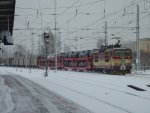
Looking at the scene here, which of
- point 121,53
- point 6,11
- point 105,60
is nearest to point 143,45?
point 105,60

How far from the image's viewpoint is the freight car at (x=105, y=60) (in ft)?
155

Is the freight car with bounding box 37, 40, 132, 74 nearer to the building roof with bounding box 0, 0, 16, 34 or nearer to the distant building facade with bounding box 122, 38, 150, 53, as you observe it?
the building roof with bounding box 0, 0, 16, 34

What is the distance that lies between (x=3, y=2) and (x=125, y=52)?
28.7m

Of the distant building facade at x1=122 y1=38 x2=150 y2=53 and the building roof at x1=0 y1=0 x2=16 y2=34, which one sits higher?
the distant building facade at x1=122 y1=38 x2=150 y2=53

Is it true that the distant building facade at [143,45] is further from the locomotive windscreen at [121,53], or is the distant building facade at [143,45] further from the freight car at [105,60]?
the locomotive windscreen at [121,53]

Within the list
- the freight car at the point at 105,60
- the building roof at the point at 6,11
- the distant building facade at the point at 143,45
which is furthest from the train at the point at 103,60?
the distant building facade at the point at 143,45

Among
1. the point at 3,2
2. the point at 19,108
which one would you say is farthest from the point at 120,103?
the point at 3,2

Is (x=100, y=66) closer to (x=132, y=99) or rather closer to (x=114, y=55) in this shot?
(x=114, y=55)

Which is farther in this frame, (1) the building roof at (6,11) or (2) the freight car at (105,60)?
(2) the freight car at (105,60)

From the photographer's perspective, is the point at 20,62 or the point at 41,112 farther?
the point at 20,62

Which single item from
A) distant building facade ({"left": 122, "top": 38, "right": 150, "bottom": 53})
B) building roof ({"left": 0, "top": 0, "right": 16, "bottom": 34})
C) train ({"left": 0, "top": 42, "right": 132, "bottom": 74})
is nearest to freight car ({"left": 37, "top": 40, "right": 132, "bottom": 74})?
train ({"left": 0, "top": 42, "right": 132, "bottom": 74})

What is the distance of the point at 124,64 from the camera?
1876 inches

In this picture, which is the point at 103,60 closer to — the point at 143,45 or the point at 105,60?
the point at 105,60

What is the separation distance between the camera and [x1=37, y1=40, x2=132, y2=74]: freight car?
47375 mm
